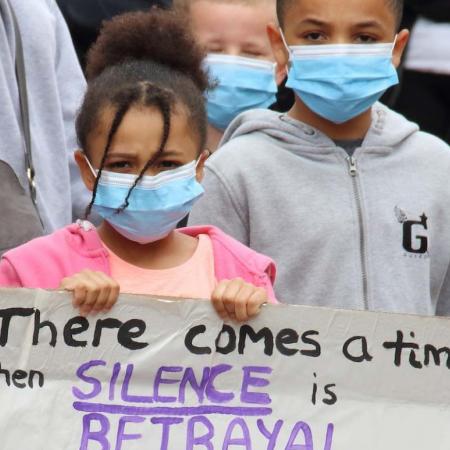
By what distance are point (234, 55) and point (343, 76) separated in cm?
144

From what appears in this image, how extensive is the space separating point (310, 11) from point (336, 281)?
81cm

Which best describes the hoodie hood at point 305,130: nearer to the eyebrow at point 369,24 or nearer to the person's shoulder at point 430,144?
the person's shoulder at point 430,144

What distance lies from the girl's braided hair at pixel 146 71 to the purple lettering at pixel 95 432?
0.79 metres

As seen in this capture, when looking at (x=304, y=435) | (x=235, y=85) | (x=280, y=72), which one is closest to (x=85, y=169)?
(x=304, y=435)

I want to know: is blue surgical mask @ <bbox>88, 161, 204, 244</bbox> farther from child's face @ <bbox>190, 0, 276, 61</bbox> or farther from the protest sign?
child's face @ <bbox>190, 0, 276, 61</bbox>

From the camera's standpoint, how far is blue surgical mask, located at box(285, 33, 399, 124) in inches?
205

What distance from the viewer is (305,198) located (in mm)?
5195

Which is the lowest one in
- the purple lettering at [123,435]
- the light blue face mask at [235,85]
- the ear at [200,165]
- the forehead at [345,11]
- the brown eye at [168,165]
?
the light blue face mask at [235,85]

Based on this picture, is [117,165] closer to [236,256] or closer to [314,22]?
[236,256]

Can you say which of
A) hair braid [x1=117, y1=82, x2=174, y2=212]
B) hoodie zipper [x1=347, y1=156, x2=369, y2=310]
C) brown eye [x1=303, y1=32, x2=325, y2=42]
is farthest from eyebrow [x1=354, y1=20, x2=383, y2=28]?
hair braid [x1=117, y1=82, x2=174, y2=212]

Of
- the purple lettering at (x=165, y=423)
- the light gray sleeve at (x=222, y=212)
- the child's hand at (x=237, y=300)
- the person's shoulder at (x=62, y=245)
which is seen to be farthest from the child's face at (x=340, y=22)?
the purple lettering at (x=165, y=423)

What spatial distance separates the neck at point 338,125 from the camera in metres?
5.34

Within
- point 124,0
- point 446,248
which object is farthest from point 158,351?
point 124,0

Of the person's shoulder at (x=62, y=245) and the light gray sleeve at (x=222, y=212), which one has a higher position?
the person's shoulder at (x=62, y=245)
